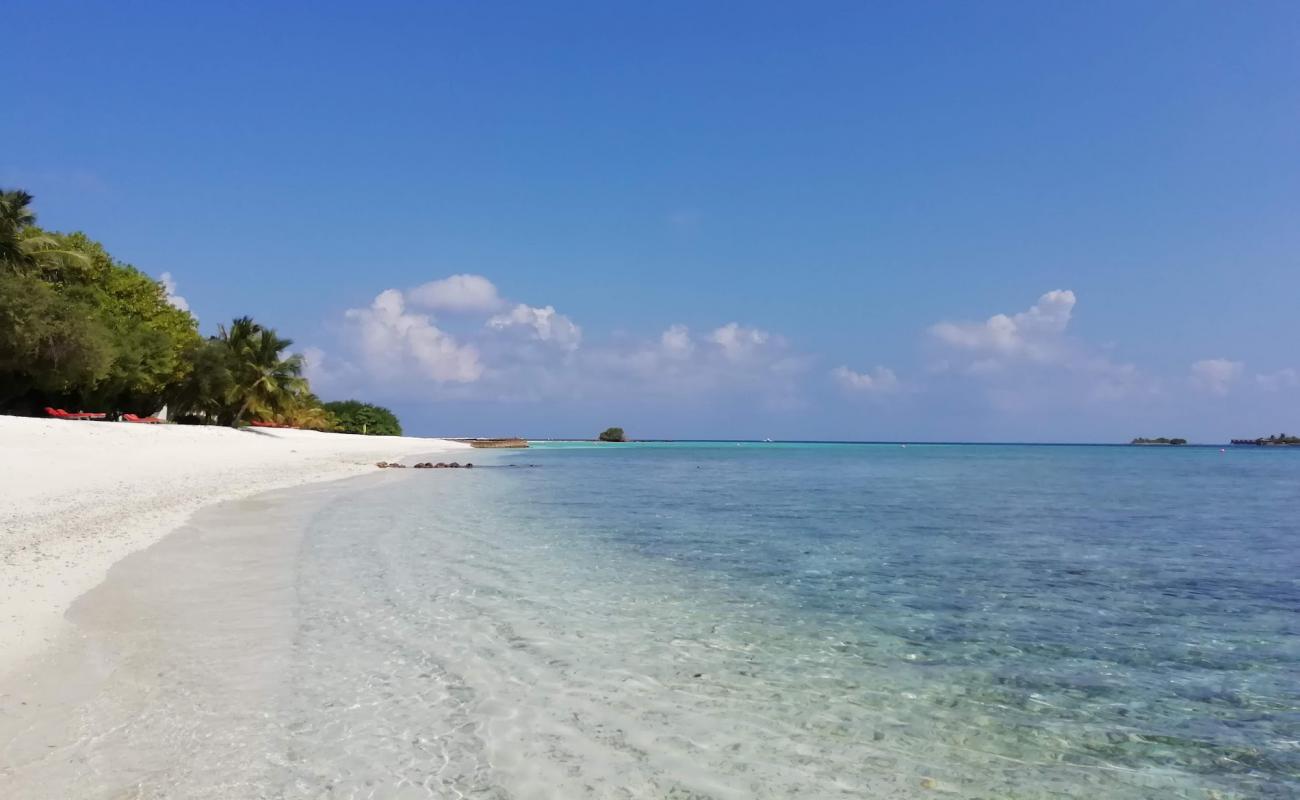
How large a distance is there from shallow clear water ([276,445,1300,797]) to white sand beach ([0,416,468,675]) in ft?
8.76

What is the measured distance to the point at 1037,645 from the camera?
7898mm

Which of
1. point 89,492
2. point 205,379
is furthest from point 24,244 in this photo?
point 89,492

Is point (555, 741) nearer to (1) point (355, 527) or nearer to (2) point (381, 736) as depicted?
(2) point (381, 736)

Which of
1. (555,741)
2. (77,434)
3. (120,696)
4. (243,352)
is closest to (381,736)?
(555,741)

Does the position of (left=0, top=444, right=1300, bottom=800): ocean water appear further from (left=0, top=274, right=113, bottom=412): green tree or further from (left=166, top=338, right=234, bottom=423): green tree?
(left=166, top=338, right=234, bottom=423): green tree

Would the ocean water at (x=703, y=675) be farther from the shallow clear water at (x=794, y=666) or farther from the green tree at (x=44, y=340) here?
the green tree at (x=44, y=340)

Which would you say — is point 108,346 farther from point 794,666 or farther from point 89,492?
point 794,666

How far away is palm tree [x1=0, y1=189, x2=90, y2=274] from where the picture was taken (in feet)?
115

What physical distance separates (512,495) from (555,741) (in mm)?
22360

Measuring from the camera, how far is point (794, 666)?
7051 mm

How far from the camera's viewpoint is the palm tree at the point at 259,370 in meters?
56.6

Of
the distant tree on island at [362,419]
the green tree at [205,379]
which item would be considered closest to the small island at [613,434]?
the distant tree on island at [362,419]

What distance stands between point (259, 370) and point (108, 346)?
22.1m

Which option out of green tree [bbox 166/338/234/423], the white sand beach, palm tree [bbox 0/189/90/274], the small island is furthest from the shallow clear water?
the small island
